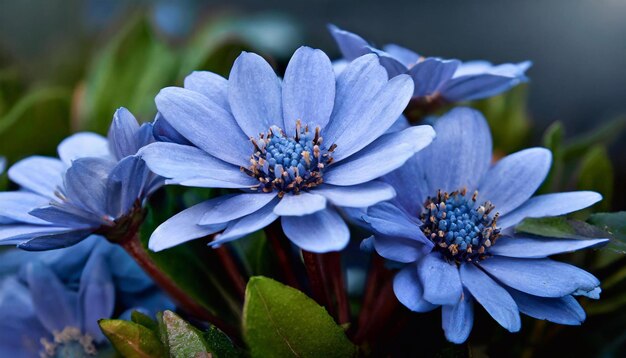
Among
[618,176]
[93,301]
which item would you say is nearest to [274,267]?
[93,301]

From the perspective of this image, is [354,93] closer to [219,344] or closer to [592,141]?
[219,344]

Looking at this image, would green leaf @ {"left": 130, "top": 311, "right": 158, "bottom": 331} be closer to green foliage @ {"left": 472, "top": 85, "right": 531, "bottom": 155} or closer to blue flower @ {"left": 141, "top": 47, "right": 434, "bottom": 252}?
blue flower @ {"left": 141, "top": 47, "right": 434, "bottom": 252}

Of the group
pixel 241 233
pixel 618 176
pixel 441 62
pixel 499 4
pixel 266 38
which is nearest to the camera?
pixel 241 233

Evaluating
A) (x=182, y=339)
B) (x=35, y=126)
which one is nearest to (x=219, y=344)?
(x=182, y=339)

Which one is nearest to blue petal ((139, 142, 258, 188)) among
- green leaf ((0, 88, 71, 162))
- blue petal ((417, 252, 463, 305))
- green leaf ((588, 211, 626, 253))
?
blue petal ((417, 252, 463, 305))

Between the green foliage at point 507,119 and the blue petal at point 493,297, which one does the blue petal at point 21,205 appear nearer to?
the blue petal at point 493,297

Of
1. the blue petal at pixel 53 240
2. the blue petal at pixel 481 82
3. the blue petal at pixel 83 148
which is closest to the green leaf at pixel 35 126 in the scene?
the blue petal at pixel 83 148

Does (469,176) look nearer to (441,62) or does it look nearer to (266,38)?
(441,62)
